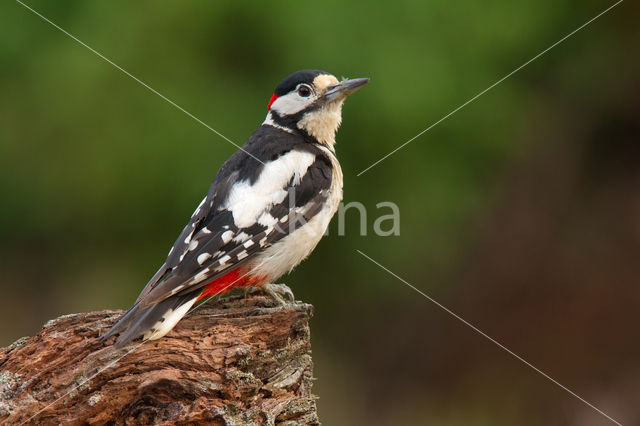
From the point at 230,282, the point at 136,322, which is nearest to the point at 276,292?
the point at 230,282

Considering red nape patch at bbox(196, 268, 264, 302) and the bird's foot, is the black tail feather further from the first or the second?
the bird's foot

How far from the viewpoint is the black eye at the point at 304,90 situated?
496 cm

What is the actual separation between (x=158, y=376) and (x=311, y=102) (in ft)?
7.51

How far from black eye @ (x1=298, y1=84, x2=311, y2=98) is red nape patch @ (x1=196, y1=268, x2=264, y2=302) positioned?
1.42m

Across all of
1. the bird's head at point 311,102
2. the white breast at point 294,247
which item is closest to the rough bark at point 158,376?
the white breast at point 294,247

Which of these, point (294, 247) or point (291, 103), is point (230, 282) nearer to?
point (294, 247)

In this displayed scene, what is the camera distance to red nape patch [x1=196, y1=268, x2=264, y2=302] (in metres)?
3.94

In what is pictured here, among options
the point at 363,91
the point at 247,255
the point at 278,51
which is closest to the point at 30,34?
the point at 278,51

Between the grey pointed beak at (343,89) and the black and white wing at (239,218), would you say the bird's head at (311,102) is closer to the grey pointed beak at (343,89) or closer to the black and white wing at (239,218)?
the grey pointed beak at (343,89)

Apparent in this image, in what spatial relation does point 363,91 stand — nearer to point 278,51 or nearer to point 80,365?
point 278,51

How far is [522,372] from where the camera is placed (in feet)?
23.4

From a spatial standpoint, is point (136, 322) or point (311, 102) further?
point (311, 102)

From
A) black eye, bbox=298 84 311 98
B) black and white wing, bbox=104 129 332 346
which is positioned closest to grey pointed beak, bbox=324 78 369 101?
black eye, bbox=298 84 311 98

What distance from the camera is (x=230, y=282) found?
13.5ft
